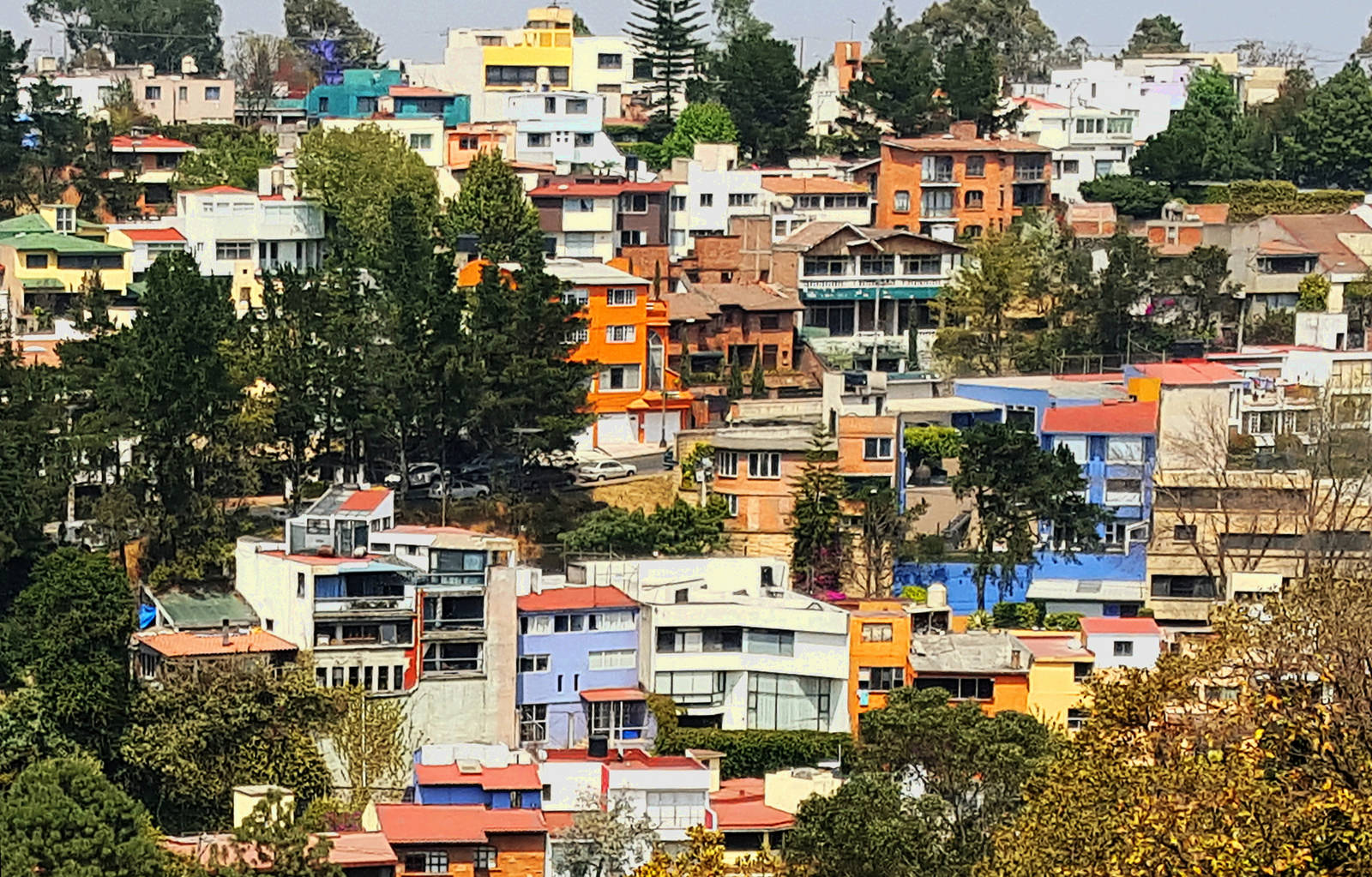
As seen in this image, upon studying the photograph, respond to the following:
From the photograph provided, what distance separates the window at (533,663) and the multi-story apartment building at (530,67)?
2605 cm

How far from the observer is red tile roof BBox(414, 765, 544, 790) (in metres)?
33.5

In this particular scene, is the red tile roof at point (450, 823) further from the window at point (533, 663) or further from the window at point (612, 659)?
the window at point (612, 659)

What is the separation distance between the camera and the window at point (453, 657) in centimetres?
3675

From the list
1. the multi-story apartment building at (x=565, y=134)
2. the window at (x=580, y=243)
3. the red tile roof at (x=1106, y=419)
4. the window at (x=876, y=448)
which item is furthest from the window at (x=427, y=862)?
the multi-story apartment building at (x=565, y=134)

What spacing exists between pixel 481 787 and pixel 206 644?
413cm

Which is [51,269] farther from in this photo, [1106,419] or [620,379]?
[1106,419]

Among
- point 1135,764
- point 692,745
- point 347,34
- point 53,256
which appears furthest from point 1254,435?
point 347,34

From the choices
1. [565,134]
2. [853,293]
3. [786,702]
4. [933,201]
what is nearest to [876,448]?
[786,702]

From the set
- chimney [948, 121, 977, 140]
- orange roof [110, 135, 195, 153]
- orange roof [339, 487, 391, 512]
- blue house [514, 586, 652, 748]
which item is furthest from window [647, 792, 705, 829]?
orange roof [110, 135, 195, 153]

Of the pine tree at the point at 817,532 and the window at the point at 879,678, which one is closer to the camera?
the window at the point at 879,678

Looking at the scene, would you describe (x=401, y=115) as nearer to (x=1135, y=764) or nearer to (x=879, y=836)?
(x=879, y=836)

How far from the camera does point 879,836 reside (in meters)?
29.3

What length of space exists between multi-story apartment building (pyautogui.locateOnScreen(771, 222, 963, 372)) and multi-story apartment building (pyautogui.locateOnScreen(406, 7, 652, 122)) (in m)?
11.7

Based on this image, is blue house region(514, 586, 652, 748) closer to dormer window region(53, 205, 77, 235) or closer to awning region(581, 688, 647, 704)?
awning region(581, 688, 647, 704)
